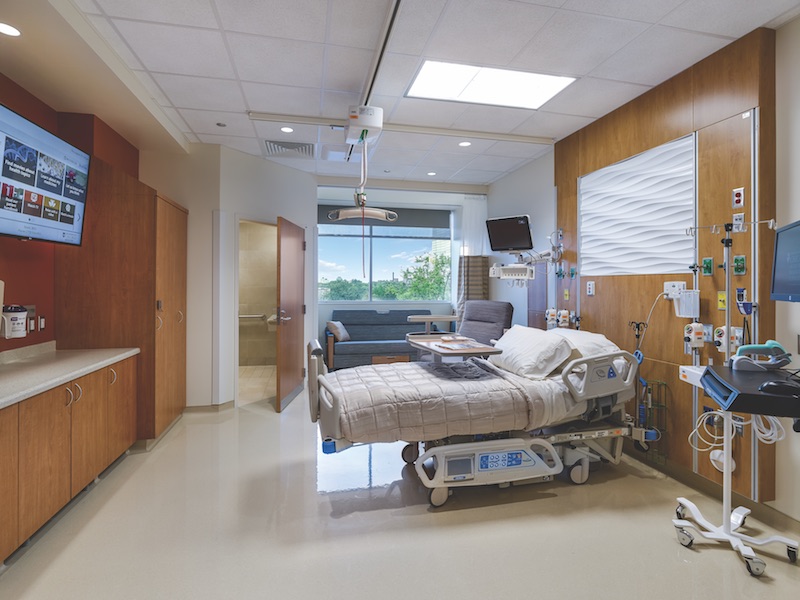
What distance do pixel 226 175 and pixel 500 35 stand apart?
3161mm

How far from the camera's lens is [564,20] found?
237 centimetres

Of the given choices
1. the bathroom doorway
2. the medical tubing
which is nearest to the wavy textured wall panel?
the medical tubing

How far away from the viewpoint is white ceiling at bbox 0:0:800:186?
7.45ft

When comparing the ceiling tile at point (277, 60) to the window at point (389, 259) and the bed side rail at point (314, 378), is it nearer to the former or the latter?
the bed side rail at point (314, 378)

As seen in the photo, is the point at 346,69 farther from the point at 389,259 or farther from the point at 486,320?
the point at 389,259

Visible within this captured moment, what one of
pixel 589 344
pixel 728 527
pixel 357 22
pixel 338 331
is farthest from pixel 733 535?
pixel 338 331

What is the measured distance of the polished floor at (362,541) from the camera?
1884mm

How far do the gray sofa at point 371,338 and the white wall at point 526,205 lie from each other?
5.56 ft

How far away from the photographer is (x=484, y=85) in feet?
10.3

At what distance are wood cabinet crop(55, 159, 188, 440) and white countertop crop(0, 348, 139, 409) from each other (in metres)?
0.16

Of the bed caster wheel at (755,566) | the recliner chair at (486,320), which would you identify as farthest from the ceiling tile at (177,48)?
the bed caster wheel at (755,566)

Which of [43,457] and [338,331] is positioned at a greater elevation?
[338,331]

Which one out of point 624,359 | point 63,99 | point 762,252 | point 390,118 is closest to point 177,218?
point 63,99

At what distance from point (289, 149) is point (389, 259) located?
3.57m
